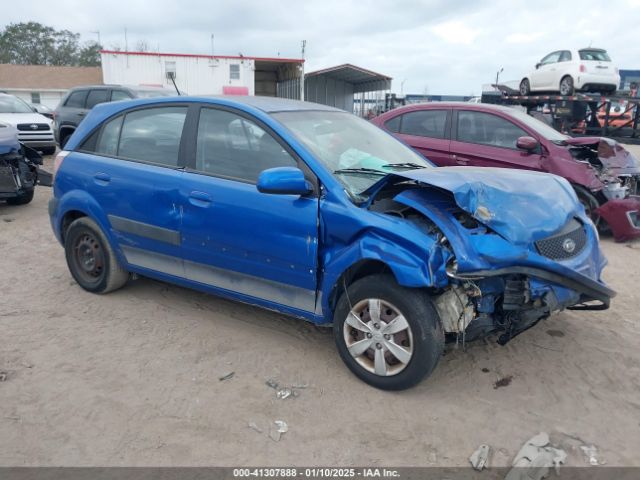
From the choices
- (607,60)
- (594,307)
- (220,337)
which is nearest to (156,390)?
(220,337)

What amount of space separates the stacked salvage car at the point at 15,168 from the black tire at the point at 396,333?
636cm

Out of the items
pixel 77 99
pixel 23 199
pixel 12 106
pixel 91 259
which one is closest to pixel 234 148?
pixel 91 259

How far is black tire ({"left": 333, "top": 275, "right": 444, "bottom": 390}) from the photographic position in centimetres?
303

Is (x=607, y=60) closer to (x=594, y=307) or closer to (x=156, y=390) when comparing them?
(x=594, y=307)

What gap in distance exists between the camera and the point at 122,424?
9.73 ft

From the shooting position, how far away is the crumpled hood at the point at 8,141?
7.43m

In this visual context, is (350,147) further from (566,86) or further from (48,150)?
(566,86)

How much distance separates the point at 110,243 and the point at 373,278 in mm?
2470

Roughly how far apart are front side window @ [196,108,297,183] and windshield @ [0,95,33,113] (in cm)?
1150

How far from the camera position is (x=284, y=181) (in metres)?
3.24

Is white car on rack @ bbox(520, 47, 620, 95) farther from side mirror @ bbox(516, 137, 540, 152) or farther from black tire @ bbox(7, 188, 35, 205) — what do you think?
black tire @ bbox(7, 188, 35, 205)

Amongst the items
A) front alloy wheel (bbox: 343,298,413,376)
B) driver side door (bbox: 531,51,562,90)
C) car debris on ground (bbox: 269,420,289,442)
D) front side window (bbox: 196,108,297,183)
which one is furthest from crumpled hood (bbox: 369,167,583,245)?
driver side door (bbox: 531,51,562,90)

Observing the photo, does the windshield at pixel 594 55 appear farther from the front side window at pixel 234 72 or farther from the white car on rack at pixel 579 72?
the front side window at pixel 234 72

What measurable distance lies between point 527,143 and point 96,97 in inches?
391
